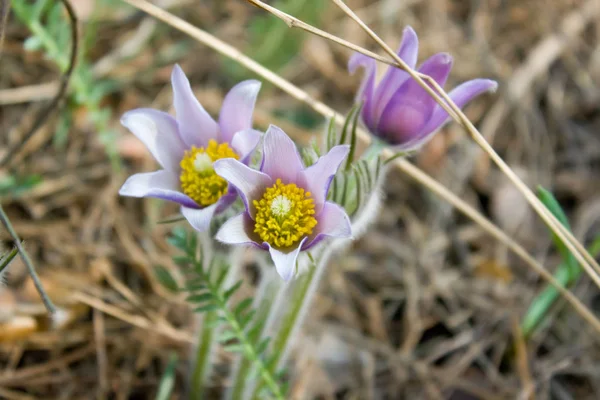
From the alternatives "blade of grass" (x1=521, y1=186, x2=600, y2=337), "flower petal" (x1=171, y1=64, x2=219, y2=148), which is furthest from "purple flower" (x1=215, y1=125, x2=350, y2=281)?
"blade of grass" (x1=521, y1=186, x2=600, y2=337)

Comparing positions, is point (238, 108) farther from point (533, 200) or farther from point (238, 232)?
point (533, 200)

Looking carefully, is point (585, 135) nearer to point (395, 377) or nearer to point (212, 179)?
point (395, 377)

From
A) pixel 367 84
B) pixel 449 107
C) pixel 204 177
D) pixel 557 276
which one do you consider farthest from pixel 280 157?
pixel 557 276

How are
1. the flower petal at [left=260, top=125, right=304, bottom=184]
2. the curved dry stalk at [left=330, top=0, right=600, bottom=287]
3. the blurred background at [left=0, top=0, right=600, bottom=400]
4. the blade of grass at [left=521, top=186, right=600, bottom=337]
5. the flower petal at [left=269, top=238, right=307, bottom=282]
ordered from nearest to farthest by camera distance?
the flower petal at [left=269, top=238, right=307, bottom=282] → the flower petal at [left=260, top=125, right=304, bottom=184] → the curved dry stalk at [left=330, top=0, right=600, bottom=287] → the blade of grass at [left=521, top=186, right=600, bottom=337] → the blurred background at [left=0, top=0, right=600, bottom=400]

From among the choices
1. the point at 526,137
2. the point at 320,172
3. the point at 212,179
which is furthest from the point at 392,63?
the point at 526,137

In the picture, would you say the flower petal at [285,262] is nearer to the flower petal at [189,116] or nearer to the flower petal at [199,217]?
the flower petal at [199,217]

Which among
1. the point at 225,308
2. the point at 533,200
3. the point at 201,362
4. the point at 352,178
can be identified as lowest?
the point at 201,362

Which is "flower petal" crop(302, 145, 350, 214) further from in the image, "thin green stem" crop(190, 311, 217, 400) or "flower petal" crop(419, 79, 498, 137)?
"thin green stem" crop(190, 311, 217, 400)
